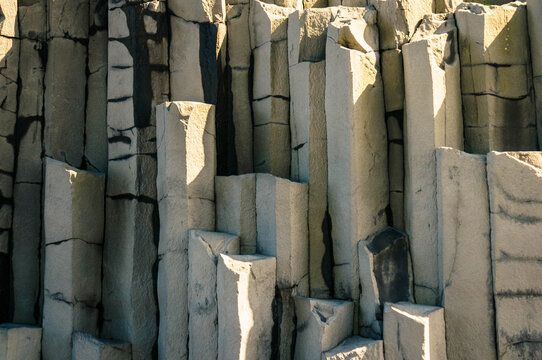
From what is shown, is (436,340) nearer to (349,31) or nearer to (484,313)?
(484,313)

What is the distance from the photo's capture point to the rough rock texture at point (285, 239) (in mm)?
6008

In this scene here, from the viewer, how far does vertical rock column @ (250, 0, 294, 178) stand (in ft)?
22.2

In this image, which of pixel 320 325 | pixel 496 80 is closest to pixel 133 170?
pixel 320 325

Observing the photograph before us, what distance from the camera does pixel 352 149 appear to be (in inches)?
237

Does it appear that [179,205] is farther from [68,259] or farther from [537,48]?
[537,48]

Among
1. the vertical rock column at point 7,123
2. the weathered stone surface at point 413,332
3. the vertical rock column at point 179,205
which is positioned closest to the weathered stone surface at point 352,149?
the weathered stone surface at point 413,332

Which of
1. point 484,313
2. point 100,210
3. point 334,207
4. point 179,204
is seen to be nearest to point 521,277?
point 484,313

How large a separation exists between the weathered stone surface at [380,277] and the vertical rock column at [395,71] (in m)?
0.30

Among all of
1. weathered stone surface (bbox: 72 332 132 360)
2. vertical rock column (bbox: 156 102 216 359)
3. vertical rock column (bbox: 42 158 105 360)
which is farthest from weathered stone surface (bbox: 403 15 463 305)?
vertical rock column (bbox: 42 158 105 360)

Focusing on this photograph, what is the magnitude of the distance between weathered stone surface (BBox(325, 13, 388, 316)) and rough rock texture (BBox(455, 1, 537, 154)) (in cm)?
84

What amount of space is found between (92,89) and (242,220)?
7.98 feet

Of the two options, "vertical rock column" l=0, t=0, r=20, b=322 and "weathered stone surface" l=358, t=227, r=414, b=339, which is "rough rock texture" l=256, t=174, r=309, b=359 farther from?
"vertical rock column" l=0, t=0, r=20, b=322

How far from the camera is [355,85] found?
6.07 meters

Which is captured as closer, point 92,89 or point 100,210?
point 100,210
